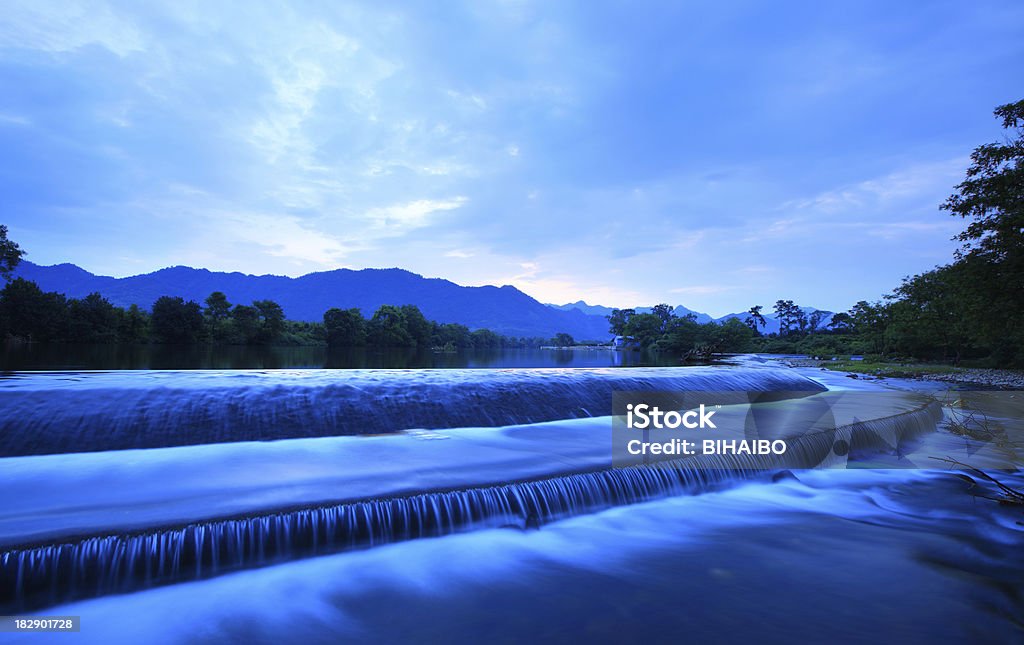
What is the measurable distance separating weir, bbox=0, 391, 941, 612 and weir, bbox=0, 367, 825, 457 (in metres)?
3.71

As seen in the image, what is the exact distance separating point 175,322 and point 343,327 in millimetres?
20393

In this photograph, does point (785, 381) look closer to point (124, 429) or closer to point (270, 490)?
point (270, 490)

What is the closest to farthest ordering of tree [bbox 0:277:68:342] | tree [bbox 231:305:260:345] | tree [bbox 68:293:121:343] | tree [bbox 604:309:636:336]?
1. tree [bbox 0:277:68:342]
2. tree [bbox 68:293:121:343]
3. tree [bbox 231:305:260:345]
4. tree [bbox 604:309:636:336]

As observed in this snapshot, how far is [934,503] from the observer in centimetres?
638

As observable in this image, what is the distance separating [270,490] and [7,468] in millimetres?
3383

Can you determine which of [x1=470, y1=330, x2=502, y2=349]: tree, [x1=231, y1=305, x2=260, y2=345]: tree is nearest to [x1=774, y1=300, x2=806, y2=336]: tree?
[x1=470, y1=330, x2=502, y2=349]: tree

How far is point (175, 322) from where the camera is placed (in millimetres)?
59625

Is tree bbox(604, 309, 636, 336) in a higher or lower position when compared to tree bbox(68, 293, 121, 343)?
higher

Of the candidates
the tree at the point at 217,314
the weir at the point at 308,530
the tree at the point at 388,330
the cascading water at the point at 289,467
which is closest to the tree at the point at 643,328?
the tree at the point at 388,330

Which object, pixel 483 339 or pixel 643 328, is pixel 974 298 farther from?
pixel 643 328

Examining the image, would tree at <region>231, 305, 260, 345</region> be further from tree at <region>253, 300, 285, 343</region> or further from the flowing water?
the flowing water

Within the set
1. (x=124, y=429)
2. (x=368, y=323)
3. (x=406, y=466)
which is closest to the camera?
(x=406, y=466)

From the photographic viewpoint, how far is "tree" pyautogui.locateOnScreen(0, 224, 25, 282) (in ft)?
174

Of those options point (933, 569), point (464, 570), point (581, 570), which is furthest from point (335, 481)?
point (933, 569)
